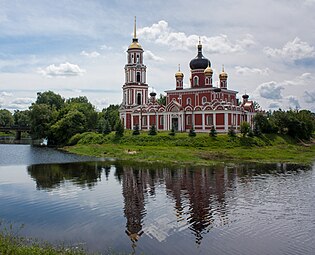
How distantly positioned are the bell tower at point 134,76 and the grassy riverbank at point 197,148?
7.63m

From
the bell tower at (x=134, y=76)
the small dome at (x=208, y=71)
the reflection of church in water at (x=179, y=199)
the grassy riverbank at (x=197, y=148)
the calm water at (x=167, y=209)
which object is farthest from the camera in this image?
the bell tower at (x=134, y=76)

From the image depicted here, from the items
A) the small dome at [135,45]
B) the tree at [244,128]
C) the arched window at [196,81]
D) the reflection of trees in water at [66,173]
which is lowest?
the reflection of trees in water at [66,173]

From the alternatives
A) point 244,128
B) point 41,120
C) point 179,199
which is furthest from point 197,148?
point 41,120

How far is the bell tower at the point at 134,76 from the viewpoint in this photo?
6091 cm

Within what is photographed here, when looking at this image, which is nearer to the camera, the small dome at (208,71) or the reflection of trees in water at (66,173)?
the reflection of trees in water at (66,173)

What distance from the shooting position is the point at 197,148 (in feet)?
147

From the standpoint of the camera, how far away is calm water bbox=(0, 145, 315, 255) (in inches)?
524

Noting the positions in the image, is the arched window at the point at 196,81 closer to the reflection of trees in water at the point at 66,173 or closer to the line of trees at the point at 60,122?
the line of trees at the point at 60,122

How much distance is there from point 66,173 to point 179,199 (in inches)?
496

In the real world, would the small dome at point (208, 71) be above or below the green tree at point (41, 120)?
above

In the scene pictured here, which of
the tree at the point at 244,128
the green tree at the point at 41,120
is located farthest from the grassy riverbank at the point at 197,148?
the green tree at the point at 41,120

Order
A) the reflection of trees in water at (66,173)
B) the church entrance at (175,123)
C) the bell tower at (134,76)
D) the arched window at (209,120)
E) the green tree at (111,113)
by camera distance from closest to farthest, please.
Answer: the reflection of trees in water at (66,173) < the arched window at (209,120) < the church entrance at (175,123) < the bell tower at (134,76) < the green tree at (111,113)

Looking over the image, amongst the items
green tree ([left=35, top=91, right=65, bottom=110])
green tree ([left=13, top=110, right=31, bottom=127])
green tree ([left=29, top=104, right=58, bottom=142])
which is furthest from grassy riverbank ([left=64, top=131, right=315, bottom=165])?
green tree ([left=13, top=110, right=31, bottom=127])

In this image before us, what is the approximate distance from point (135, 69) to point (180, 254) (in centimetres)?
5054
